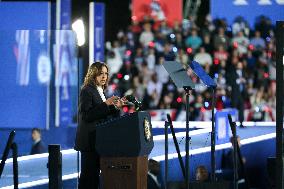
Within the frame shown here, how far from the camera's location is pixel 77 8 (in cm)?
1948

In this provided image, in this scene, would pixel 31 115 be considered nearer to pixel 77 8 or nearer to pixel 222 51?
pixel 222 51

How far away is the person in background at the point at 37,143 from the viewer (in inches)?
422

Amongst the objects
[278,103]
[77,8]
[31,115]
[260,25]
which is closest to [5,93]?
[31,115]

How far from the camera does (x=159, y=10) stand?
1883 cm

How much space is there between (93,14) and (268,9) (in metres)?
4.97

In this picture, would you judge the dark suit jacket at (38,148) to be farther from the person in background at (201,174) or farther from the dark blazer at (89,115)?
the dark blazer at (89,115)

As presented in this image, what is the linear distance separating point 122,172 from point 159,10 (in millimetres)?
11921

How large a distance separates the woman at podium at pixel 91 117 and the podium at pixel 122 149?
5.5 inches

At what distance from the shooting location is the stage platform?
28.7ft

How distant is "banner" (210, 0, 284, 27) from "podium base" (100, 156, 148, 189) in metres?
10.6

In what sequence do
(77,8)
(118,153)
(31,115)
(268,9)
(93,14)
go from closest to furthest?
(118,153)
(31,115)
(93,14)
(268,9)
(77,8)

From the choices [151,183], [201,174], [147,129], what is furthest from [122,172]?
[201,174]

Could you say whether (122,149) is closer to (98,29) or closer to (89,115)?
(89,115)

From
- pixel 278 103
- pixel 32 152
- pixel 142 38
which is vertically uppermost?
pixel 142 38
